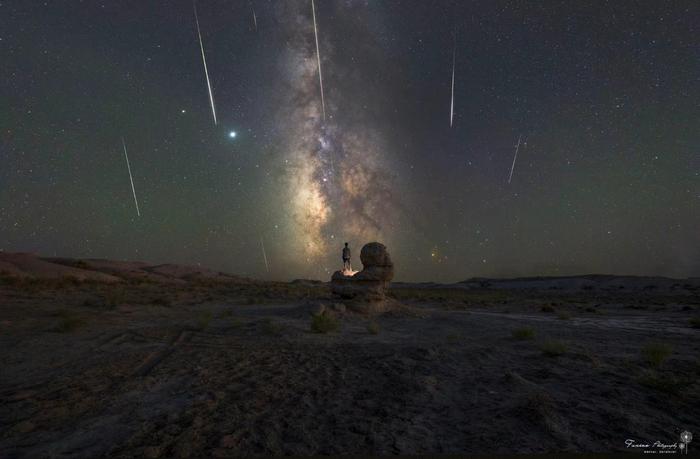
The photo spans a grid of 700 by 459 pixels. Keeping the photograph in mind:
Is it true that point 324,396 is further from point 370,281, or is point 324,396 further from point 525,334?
point 370,281

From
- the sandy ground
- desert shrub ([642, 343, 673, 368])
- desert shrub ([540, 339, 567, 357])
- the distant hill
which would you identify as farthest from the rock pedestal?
the distant hill

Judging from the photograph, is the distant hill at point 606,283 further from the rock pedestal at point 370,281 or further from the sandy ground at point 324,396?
the sandy ground at point 324,396

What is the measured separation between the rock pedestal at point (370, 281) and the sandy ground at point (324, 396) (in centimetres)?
733

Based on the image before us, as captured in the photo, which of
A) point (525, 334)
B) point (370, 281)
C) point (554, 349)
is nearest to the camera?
point (554, 349)

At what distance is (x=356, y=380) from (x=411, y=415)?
174 centimetres

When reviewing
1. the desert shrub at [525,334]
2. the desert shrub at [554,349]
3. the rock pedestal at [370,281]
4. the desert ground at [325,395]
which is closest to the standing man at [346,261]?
the rock pedestal at [370,281]

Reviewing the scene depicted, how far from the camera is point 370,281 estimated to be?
58.7 ft

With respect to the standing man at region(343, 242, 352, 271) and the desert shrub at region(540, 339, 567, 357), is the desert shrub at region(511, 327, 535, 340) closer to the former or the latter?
the desert shrub at region(540, 339, 567, 357)

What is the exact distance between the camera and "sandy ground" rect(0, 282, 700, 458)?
373 cm

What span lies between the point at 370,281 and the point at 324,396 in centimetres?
1281

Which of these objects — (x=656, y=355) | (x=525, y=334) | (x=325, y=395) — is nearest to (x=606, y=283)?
(x=525, y=334)

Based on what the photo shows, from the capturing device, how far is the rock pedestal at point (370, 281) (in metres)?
17.3

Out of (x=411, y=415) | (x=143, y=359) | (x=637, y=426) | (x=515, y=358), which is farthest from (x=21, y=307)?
(x=637, y=426)

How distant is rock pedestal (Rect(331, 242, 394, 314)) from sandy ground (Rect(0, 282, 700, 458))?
7.33m
